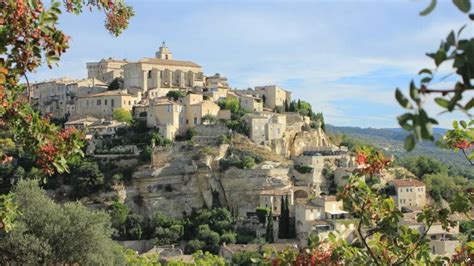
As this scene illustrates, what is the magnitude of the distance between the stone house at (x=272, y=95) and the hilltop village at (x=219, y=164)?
237 centimetres

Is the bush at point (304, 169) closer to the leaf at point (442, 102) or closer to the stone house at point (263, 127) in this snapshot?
the stone house at point (263, 127)

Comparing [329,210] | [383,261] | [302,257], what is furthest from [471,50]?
[329,210]

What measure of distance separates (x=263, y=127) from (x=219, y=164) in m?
5.59

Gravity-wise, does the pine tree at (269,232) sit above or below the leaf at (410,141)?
below

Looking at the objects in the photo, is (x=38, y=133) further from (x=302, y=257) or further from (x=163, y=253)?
(x=163, y=253)

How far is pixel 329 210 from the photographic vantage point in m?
43.8

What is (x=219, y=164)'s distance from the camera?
164ft

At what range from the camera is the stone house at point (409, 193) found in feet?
161

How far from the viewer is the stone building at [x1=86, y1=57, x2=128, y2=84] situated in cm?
6675

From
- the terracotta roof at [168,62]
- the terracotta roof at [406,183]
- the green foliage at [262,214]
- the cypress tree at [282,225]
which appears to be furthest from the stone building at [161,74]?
the terracotta roof at [406,183]

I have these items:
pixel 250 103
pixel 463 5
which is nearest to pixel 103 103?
pixel 250 103

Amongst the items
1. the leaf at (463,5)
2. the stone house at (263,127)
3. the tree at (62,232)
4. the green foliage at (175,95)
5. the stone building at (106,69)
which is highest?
the stone building at (106,69)

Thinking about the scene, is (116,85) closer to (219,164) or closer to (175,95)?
(175,95)

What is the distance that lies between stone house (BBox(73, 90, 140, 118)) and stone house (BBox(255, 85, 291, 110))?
485 inches
